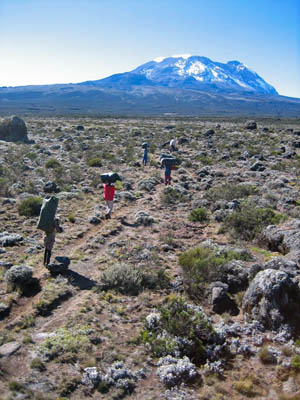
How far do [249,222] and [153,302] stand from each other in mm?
4868

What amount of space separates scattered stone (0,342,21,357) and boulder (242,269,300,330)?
12.9 feet

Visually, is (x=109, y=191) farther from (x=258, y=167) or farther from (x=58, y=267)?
(x=258, y=167)

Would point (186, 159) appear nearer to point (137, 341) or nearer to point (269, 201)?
point (269, 201)

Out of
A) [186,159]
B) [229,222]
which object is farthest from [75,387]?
[186,159]

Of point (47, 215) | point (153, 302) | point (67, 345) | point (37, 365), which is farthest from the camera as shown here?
point (47, 215)

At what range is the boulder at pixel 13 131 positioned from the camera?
31.3 meters

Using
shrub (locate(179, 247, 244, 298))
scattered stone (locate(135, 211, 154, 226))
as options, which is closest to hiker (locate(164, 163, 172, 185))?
scattered stone (locate(135, 211, 154, 226))

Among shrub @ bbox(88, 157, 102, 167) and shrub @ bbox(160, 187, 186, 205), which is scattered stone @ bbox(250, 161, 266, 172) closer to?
shrub @ bbox(160, 187, 186, 205)

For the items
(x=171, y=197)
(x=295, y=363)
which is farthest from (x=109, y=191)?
(x=295, y=363)

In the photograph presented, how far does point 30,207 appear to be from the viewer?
12039 millimetres

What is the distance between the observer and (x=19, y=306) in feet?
21.0

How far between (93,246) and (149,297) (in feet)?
10.3

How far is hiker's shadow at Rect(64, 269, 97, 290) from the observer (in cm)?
729

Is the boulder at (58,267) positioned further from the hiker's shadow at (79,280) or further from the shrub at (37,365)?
the shrub at (37,365)
